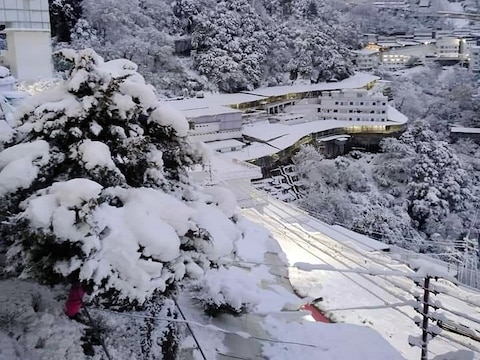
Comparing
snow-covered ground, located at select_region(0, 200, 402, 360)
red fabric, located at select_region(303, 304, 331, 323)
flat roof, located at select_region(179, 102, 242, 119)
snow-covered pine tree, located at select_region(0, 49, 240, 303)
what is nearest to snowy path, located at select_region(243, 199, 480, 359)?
red fabric, located at select_region(303, 304, 331, 323)

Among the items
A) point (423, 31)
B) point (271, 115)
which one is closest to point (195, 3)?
point (271, 115)

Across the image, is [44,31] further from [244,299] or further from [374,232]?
[374,232]

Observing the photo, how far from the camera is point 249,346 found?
3.29m

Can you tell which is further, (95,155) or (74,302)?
(74,302)

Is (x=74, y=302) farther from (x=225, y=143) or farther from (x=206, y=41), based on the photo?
(x=206, y=41)

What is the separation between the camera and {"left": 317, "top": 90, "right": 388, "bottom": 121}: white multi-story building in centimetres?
2102

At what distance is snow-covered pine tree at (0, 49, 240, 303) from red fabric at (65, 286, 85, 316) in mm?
351

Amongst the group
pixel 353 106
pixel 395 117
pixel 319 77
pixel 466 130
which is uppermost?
pixel 319 77

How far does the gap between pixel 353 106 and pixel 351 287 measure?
1771 cm

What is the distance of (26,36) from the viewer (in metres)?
10.2

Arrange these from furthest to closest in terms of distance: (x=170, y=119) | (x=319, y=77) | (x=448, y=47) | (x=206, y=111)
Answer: (x=448, y=47), (x=319, y=77), (x=206, y=111), (x=170, y=119)

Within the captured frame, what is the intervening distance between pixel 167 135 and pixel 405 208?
14.5 meters

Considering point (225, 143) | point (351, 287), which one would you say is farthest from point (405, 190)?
point (351, 287)

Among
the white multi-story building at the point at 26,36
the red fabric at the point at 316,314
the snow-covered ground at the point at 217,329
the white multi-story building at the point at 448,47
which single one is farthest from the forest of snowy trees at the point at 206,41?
the snow-covered ground at the point at 217,329
